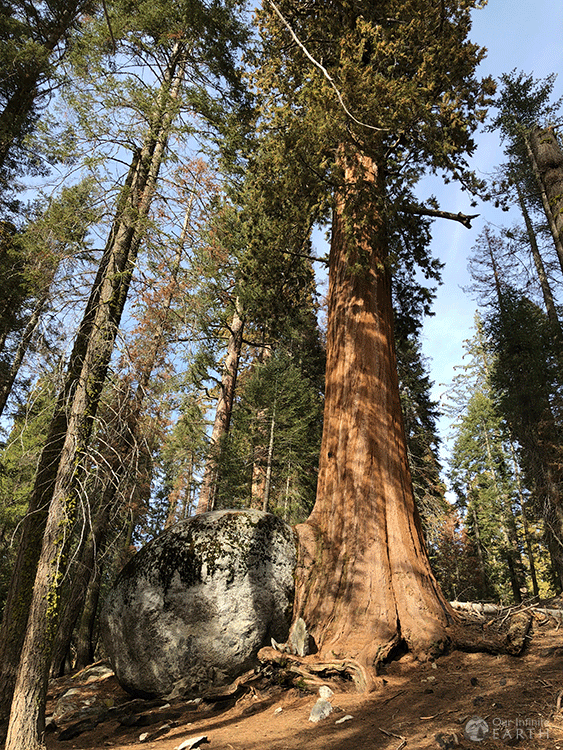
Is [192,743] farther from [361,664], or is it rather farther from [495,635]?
[495,635]

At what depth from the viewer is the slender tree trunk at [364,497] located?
458 cm

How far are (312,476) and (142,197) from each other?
10.0 metres

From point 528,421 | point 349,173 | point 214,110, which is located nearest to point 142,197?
point 214,110

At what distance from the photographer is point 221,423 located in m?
12.1

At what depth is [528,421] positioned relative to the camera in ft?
54.3

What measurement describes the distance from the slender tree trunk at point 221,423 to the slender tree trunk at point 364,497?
5087mm

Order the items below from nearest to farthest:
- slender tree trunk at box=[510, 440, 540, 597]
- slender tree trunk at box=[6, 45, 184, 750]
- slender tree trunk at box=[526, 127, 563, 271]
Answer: slender tree trunk at box=[6, 45, 184, 750]
slender tree trunk at box=[526, 127, 563, 271]
slender tree trunk at box=[510, 440, 540, 597]

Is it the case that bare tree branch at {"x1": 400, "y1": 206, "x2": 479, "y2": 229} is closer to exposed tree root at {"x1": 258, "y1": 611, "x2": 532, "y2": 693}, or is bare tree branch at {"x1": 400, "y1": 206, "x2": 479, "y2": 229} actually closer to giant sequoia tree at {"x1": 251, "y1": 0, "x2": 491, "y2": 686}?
giant sequoia tree at {"x1": 251, "y1": 0, "x2": 491, "y2": 686}

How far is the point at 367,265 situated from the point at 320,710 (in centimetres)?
517

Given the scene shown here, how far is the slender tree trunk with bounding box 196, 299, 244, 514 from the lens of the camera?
1156cm

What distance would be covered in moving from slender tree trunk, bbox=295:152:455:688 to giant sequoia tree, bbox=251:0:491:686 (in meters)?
0.01

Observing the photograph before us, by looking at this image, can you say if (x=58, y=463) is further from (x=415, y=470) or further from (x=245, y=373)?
(x=245, y=373)

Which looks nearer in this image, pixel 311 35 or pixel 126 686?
pixel 126 686

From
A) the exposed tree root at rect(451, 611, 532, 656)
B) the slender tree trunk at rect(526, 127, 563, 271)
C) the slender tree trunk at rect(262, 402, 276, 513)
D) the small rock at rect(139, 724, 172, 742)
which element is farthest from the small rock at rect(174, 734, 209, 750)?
the slender tree trunk at rect(262, 402, 276, 513)
